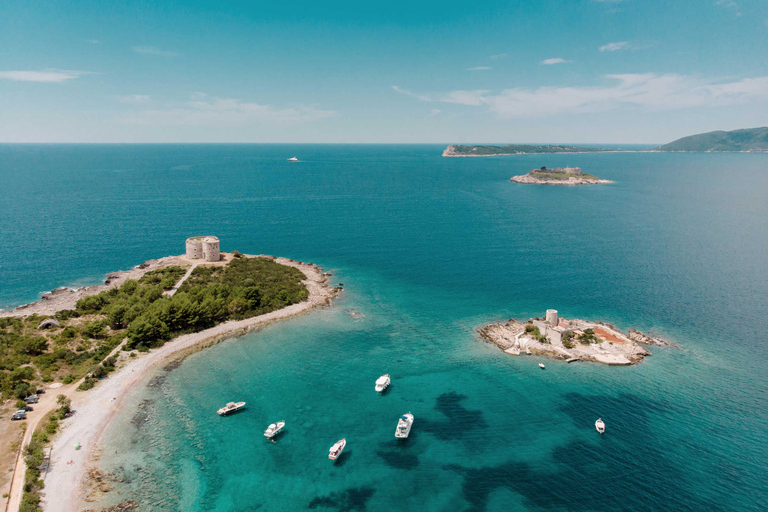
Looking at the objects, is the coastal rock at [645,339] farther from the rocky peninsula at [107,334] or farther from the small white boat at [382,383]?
the rocky peninsula at [107,334]

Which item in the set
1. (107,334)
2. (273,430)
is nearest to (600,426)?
(273,430)

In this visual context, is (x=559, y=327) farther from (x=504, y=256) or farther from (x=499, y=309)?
(x=504, y=256)

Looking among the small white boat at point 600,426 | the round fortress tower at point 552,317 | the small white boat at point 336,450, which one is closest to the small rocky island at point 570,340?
the round fortress tower at point 552,317

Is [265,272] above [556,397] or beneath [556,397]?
above

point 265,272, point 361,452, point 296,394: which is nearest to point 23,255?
point 265,272

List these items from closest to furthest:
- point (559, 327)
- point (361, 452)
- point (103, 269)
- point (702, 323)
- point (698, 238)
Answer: point (361, 452) < point (559, 327) < point (702, 323) < point (103, 269) < point (698, 238)

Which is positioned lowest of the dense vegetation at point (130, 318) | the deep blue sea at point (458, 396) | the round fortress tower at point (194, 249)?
the deep blue sea at point (458, 396)
